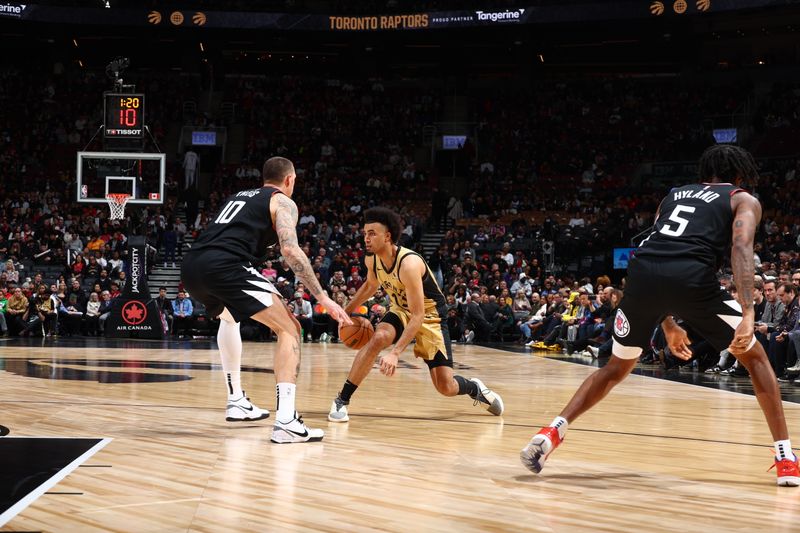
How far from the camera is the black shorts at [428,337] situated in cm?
630

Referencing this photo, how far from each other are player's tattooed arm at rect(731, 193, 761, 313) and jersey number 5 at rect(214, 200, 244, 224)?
272 cm

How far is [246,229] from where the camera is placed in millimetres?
5395

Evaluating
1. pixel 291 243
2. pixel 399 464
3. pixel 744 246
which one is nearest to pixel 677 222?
pixel 744 246

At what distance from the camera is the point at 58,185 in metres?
28.0

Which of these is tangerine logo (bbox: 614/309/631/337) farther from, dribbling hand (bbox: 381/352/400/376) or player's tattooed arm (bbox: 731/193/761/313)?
dribbling hand (bbox: 381/352/400/376)

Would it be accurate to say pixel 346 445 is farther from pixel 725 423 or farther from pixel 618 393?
A: pixel 618 393

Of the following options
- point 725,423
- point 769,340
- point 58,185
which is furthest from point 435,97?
point 725,423

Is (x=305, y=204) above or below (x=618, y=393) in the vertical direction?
above

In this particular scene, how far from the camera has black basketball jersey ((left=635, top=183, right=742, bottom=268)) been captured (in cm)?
424

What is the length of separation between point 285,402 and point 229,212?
3.91 ft

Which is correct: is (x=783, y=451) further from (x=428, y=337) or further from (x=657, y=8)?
(x=657, y=8)

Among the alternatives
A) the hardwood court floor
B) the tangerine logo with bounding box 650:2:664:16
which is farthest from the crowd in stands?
the hardwood court floor

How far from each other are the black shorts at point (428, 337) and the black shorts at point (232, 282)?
1.19 m

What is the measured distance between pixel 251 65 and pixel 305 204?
9462mm
